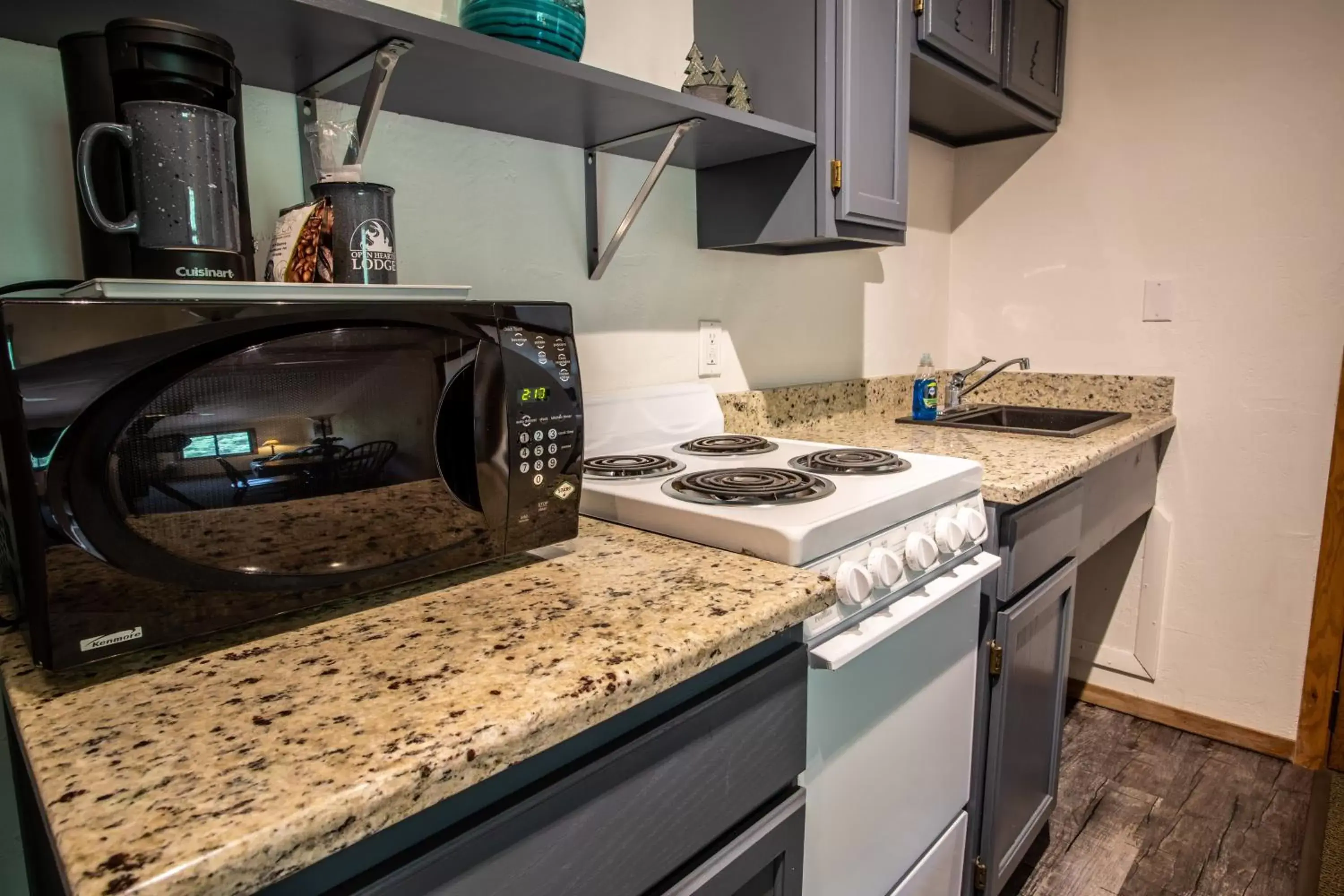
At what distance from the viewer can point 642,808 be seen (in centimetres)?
64

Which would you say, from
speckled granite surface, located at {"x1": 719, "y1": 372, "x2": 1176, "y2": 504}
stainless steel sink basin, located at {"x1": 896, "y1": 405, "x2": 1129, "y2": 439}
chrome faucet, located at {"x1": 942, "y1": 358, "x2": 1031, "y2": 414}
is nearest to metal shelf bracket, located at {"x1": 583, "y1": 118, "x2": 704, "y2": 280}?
speckled granite surface, located at {"x1": 719, "y1": 372, "x2": 1176, "y2": 504}

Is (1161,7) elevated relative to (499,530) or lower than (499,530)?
elevated

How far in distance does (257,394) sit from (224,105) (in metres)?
0.34

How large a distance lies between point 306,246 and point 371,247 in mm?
65

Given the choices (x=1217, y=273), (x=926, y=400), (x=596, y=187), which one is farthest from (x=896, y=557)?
(x=1217, y=273)

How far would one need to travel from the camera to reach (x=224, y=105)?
0.75m

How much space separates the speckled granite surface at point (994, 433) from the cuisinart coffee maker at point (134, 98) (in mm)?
1158

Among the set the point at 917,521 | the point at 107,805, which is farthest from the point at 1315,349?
the point at 107,805

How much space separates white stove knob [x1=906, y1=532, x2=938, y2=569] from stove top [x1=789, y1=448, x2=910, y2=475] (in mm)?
166

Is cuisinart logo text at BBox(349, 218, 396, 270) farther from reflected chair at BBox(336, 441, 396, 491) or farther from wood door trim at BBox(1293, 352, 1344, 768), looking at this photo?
wood door trim at BBox(1293, 352, 1344, 768)

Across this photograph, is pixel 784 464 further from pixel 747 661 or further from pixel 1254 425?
pixel 1254 425

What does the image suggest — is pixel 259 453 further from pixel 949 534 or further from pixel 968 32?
pixel 968 32

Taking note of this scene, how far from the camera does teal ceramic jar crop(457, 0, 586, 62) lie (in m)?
0.96

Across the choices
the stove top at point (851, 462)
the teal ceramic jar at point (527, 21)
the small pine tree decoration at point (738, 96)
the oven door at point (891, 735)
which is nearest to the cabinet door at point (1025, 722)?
the oven door at point (891, 735)
